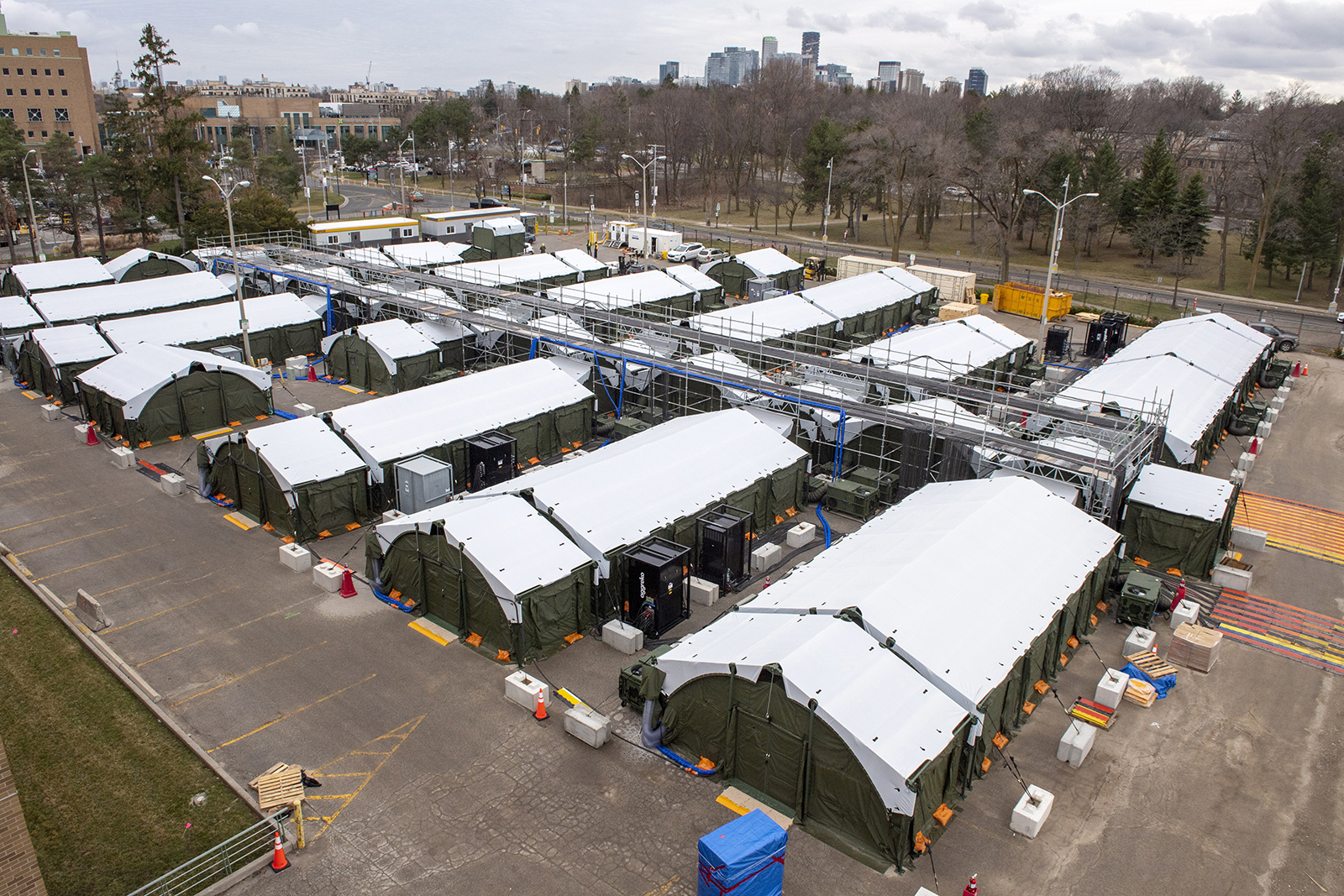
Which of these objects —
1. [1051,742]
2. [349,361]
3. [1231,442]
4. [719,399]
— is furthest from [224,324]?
[1231,442]

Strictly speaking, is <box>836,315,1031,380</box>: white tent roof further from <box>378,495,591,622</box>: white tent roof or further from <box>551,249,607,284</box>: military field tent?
<box>551,249,607,284</box>: military field tent

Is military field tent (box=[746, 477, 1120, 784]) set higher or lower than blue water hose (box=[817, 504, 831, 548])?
higher

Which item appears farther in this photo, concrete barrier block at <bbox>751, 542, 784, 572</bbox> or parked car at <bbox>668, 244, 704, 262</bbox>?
parked car at <bbox>668, 244, 704, 262</bbox>

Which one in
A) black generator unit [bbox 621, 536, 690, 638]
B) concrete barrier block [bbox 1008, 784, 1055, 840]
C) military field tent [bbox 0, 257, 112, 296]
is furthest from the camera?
military field tent [bbox 0, 257, 112, 296]

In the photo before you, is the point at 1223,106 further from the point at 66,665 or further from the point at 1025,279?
the point at 66,665

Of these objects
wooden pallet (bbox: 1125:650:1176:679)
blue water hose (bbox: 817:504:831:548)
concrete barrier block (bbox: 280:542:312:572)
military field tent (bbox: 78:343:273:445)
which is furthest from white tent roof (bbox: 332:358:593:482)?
wooden pallet (bbox: 1125:650:1176:679)
